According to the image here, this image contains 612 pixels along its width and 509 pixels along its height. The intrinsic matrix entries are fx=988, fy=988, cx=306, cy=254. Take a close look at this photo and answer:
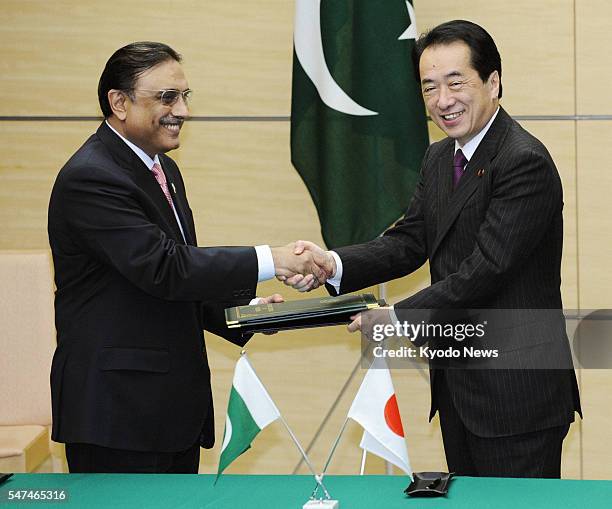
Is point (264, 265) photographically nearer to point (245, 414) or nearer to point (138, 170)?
point (138, 170)

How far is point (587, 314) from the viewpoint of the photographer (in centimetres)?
448

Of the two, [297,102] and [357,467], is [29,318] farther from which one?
[357,467]

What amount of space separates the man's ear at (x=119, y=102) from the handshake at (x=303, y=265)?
62 cm

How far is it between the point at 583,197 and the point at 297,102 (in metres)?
1.36

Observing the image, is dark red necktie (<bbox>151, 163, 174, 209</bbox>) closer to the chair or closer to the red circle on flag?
the red circle on flag

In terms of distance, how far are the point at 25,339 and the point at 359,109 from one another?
1639 mm

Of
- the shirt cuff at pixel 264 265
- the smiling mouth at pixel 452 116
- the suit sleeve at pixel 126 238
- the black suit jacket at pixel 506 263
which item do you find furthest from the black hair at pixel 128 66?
the black suit jacket at pixel 506 263

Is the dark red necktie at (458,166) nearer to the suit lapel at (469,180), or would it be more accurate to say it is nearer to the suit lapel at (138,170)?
→ the suit lapel at (469,180)

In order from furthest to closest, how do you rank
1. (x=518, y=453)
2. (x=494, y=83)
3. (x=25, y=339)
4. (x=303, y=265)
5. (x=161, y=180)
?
1. (x=25, y=339)
2. (x=303, y=265)
3. (x=161, y=180)
4. (x=494, y=83)
5. (x=518, y=453)

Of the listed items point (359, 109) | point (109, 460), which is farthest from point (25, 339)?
point (359, 109)

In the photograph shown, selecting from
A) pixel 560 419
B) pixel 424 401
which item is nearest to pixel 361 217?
pixel 424 401

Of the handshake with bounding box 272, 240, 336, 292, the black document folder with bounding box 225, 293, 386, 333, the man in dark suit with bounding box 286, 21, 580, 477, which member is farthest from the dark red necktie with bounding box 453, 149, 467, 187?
the handshake with bounding box 272, 240, 336, 292

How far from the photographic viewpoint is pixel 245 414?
230 cm

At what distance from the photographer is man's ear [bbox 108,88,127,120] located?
2.90 meters
